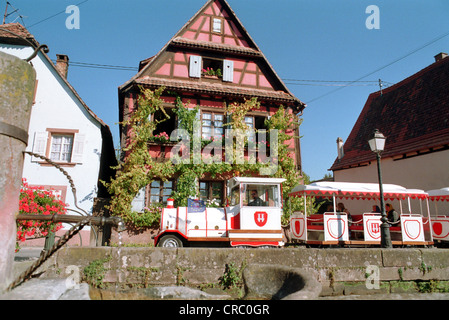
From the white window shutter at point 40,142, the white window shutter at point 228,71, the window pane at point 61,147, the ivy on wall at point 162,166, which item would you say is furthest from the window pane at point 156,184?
the white window shutter at point 228,71

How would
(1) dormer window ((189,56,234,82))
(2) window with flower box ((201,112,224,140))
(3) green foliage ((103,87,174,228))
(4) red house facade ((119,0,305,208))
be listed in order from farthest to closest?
(1) dormer window ((189,56,234,82)), (2) window with flower box ((201,112,224,140)), (4) red house facade ((119,0,305,208)), (3) green foliage ((103,87,174,228))

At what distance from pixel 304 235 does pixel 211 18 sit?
11460 mm

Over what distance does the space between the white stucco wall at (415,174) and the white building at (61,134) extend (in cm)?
1479

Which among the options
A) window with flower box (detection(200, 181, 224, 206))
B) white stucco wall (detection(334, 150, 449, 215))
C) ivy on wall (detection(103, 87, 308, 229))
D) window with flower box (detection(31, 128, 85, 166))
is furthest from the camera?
white stucco wall (detection(334, 150, 449, 215))

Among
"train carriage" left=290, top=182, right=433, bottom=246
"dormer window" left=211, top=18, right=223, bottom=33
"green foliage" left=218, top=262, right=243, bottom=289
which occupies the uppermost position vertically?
"dormer window" left=211, top=18, right=223, bottom=33

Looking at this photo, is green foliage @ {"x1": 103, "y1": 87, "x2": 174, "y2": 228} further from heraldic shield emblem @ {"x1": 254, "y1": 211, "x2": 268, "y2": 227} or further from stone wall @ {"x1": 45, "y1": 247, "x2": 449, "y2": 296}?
stone wall @ {"x1": 45, "y1": 247, "x2": 449, "y2": 296}

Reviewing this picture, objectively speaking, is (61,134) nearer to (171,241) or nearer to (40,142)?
(40,142)

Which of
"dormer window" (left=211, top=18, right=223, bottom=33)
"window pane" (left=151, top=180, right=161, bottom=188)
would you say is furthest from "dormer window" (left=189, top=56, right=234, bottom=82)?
"window pane" (left=151, top=180, right=161, bottom=188)

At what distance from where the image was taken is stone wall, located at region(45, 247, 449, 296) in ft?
17.4

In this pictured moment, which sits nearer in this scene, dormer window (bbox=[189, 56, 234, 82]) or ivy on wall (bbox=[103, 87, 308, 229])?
ivy on wall (bbox=[103, 87, 308, 229])

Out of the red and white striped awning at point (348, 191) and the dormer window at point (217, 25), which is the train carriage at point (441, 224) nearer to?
the red and white striped awning at point (348, 191)

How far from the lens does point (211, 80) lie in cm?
1435

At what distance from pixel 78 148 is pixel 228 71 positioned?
763cm
